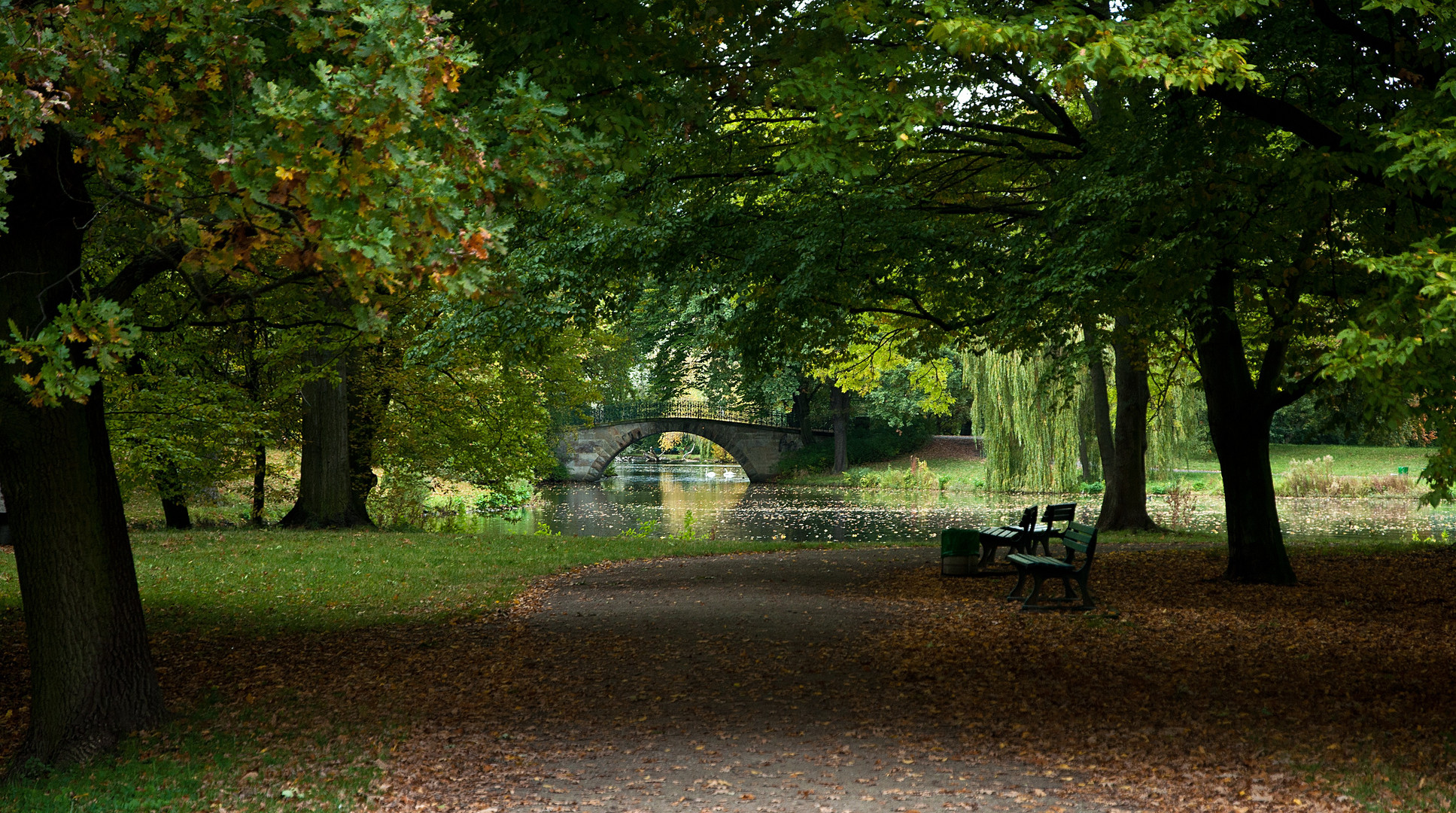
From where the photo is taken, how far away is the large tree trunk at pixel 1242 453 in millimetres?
10266

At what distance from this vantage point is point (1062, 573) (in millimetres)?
8500

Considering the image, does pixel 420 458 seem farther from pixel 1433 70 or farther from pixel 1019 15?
pixel 1433 70

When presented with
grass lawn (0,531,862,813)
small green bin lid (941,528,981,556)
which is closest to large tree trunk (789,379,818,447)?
grass lawn (0,531,862,813)

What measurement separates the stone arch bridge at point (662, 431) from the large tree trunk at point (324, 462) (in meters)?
24.7

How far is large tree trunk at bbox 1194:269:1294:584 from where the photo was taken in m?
10.3

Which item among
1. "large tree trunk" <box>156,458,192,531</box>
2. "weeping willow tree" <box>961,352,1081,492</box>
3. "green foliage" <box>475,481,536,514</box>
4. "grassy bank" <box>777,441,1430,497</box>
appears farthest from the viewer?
"grassy bank" <box>777,441,1430,497</box>

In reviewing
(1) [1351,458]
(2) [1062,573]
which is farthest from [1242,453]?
(1) [1351,458]

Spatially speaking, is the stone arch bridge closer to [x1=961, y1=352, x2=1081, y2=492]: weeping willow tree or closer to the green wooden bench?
[x1=961, y1=352, x2=1081, y2=492]: weeping willow tree

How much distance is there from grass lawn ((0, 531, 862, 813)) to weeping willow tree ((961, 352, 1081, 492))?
12.6 metres

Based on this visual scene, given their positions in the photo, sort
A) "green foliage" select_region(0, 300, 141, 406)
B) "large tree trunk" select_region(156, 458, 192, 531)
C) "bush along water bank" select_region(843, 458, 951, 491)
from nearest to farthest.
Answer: "green foliage" select_region(0, 300, 141, 406) < "large tree trunk" select_region(156, 458, 192, 531) < "bush along water bank" select_region(843, 458, 951, 491)

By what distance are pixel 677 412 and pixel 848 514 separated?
2086 cm

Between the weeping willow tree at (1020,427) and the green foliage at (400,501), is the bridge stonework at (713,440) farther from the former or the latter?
the green foliage at (400,501)

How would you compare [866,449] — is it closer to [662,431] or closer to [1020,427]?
[662,431]

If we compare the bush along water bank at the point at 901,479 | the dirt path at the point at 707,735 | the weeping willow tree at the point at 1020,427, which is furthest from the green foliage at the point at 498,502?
the bush along water bank at the point at 901,479
